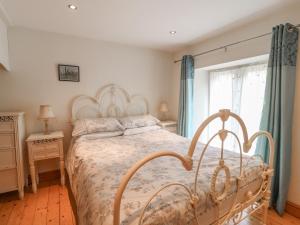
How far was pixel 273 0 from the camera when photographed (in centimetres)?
186

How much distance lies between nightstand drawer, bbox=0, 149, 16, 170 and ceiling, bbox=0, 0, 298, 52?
1672mm

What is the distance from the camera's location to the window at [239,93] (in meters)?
2.69

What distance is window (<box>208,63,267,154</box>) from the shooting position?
2688mm

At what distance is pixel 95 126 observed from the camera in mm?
2699

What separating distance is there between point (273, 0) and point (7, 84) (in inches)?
136

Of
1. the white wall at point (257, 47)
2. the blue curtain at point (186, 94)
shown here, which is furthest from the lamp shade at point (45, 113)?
the white wall at point (257, 47)

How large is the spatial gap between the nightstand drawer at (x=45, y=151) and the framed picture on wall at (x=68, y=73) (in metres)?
1.05

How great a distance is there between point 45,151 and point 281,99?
119 inches

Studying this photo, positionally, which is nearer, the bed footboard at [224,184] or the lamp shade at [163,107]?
the bed footboard at [224,184]

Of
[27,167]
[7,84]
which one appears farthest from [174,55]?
[27,167]

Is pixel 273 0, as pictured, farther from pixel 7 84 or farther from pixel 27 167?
pixel 27 167

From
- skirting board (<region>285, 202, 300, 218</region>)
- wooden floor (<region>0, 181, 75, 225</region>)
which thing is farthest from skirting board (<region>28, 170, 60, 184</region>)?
skirting board (<region>285, 202, 300, 218</region>)

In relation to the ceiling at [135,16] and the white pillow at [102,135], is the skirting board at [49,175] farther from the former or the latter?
the ceiling at [135,16]

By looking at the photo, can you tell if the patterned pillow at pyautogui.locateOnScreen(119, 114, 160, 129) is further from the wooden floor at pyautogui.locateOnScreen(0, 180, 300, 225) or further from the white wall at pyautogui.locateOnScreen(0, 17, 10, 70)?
the white wall at pyautogui.locateOnScreen(0, 17, 10, 70)
